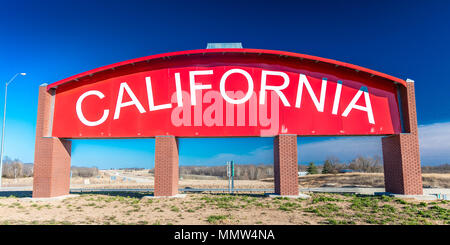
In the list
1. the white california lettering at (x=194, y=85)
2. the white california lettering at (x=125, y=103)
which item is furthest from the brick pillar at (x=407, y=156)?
the white california lettering at (x=125, y=103)

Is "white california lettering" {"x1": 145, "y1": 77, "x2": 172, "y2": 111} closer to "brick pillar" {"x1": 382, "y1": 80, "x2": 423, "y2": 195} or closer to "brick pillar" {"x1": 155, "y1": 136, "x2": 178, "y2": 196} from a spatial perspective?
"brick pillar" {"x1": 155, "y1": 136, "x2": 178, "y2": 196}

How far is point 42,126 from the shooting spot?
18.7 m

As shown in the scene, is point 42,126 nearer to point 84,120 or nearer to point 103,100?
point 84,120

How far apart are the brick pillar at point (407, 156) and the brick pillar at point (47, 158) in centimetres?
2297

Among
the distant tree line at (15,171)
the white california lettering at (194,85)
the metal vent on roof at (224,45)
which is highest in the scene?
the metal vent on roof at (224,45)

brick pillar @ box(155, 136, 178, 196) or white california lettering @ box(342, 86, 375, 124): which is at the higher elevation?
white california lettering @ box(342, 86, 375, 124)

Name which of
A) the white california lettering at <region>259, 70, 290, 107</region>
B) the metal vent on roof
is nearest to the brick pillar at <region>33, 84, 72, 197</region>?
the metal vent on roof

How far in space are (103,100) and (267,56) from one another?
11948 millimetres

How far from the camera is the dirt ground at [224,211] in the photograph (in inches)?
454

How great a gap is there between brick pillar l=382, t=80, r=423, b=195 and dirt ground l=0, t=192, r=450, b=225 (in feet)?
5.11

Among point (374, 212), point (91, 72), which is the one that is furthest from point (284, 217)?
point (91, 72)

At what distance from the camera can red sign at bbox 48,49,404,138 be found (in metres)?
17.9

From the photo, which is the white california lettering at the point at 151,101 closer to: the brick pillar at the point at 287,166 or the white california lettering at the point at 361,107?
the brick pillar at the point at 287,166

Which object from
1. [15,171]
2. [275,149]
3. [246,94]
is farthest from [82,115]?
[15,171]
